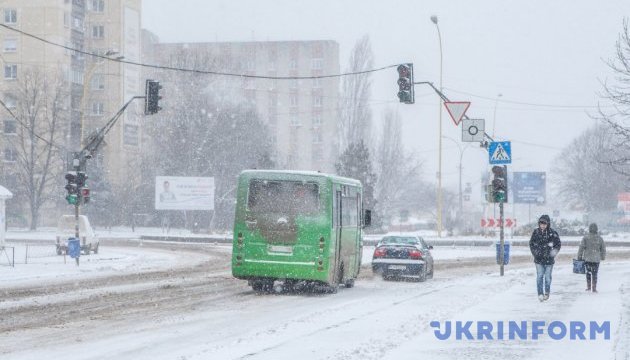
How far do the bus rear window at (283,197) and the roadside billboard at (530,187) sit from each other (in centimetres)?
6574

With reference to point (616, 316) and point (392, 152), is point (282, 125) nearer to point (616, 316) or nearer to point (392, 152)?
point (392, 152)

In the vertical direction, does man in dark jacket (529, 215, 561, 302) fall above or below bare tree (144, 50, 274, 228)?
below

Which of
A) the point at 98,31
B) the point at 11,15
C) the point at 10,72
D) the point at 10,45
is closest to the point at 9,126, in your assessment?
the point at 10,72

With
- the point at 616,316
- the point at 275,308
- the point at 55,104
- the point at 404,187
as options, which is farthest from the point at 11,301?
the point at 404,187

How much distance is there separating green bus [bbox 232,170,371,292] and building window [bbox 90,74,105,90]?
89.8 meters

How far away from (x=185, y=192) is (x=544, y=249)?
6021cm

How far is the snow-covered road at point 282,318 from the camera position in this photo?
12.6 m

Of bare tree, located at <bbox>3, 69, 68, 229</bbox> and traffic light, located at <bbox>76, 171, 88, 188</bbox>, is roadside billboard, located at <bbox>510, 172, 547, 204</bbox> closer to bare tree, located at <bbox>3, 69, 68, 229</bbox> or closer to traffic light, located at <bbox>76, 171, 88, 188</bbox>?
bare tree, located at <bbox>3, 69, 68, 229</bbox>

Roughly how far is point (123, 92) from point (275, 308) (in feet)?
310

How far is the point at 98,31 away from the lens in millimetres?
112000

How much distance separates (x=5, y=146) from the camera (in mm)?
99625

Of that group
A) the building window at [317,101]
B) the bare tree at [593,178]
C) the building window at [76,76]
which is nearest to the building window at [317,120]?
the building window at [317,101]

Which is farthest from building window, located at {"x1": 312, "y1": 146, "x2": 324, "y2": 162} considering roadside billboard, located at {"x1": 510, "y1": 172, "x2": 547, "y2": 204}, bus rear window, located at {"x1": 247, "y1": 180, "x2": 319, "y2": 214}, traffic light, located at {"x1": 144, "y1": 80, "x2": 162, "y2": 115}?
bus rear window, located at {"x1": 247, "y1": 180, "x2": 319, "y2": 214}

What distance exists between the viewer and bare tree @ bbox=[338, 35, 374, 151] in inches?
3880
